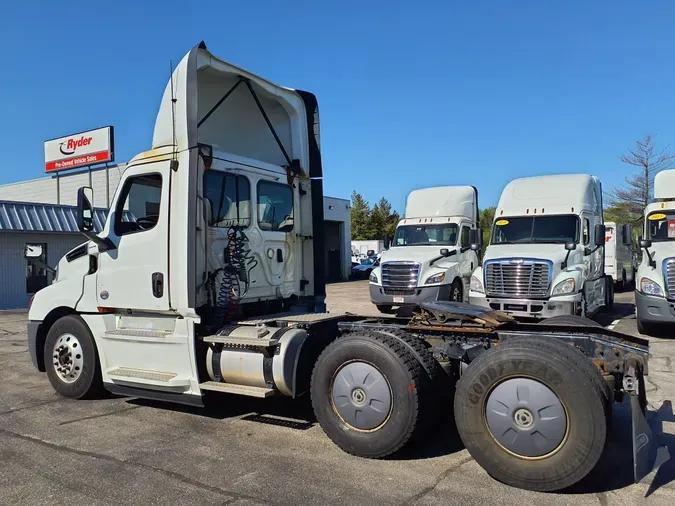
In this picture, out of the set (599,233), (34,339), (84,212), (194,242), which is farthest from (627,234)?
(34,339)

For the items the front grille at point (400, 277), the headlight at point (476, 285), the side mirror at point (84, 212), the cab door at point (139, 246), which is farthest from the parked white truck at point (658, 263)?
the side mirror at point (84, 212)

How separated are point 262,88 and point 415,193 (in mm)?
10534

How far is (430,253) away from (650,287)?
218 inches

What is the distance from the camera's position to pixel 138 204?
651 cm

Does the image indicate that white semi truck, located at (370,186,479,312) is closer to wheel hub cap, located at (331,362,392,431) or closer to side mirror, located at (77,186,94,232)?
side mirror, located at (77,186,94,232)

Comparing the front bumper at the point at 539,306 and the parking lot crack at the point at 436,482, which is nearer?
the parking lot crack at the point at 436,482

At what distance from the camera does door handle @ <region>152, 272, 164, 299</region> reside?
6.08 meters

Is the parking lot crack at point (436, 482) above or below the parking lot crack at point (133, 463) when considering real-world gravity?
below

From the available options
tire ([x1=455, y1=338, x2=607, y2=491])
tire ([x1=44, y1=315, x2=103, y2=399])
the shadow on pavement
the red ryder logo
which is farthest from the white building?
the shadow on pavement

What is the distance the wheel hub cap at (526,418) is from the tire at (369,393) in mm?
658

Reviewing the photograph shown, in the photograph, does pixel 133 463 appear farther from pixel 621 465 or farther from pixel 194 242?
pixel 621 465

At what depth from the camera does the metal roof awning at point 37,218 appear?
71.9ft

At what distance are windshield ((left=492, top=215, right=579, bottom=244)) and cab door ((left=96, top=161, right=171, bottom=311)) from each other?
9.18m

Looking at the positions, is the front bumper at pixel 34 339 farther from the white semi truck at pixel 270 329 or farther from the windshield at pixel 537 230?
the windshield at pixel 537 230
